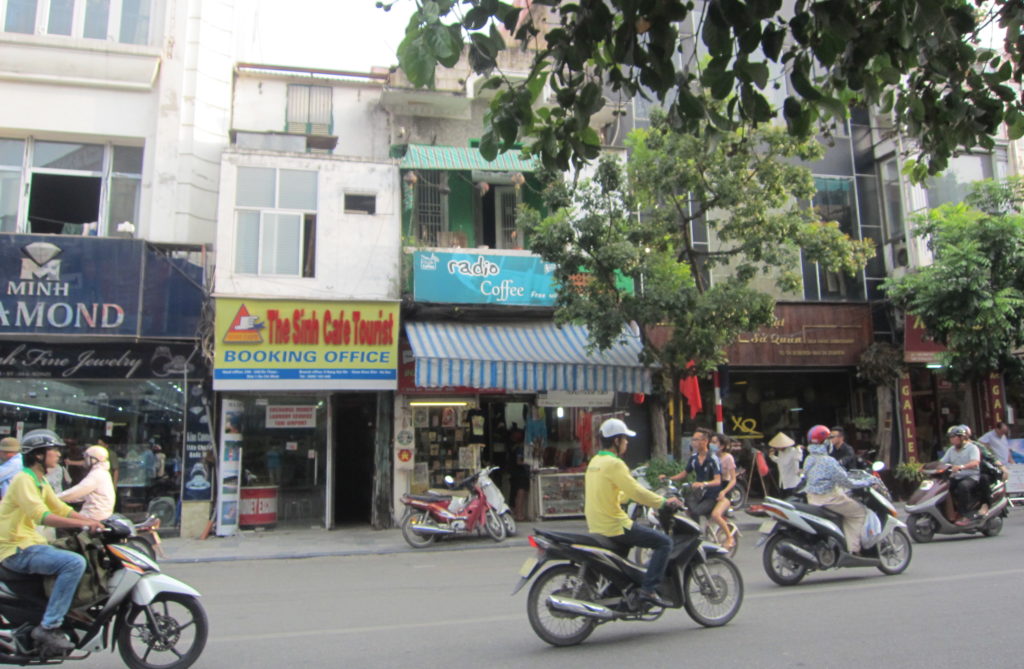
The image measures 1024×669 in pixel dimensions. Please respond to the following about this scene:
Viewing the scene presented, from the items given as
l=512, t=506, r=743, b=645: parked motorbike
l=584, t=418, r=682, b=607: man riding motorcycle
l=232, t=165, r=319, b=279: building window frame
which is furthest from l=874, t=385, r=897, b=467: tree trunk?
l=584, t=418, r=682, b=607: man riding motorcycle

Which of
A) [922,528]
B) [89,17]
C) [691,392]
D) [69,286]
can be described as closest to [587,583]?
[922,528]

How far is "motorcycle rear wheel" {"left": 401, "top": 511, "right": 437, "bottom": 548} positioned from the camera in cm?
1249

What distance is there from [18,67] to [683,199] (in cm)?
1239

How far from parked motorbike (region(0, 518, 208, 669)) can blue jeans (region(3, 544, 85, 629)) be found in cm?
8

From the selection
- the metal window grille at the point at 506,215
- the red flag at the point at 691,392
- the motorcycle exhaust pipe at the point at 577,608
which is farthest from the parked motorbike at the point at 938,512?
the metal window grille at the point at 506,215

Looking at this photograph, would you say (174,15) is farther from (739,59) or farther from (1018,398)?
(1018,398)

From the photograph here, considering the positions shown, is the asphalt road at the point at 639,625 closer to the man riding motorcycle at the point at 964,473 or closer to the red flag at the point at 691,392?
the man riding motorcycle at the point at 964,473

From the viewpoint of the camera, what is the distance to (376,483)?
1488 cm

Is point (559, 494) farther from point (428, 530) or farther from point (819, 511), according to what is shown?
point (819, 511)

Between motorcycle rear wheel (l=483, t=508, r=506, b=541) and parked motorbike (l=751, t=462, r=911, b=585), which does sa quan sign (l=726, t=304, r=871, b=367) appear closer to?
motorcycle rear wheel (l=483, t=508, r=506, b=541)

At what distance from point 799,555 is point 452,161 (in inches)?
382

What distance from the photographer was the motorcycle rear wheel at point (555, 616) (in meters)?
5.75

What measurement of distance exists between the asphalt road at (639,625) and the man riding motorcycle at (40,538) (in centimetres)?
73

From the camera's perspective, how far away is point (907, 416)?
681 inches
